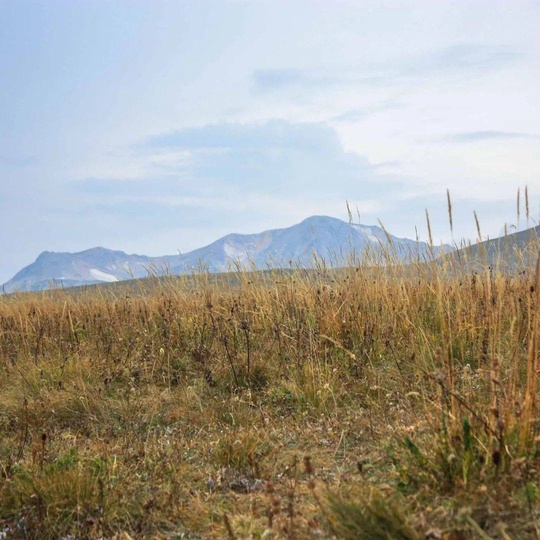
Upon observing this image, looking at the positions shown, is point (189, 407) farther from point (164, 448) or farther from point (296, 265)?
point (296, 265)

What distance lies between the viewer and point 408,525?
1.89m

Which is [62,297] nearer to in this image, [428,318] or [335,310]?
[335,310]

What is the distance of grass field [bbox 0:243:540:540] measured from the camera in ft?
7.21

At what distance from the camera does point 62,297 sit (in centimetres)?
1077

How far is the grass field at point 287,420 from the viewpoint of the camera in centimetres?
220

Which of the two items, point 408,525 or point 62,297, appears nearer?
point 408,525

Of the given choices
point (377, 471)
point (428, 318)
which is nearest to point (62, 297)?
point (428, 318)

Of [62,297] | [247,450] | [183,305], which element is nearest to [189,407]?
[247,450]

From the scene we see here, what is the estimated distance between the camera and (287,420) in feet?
13.0

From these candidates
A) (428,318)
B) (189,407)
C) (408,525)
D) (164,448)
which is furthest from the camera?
(428,318)

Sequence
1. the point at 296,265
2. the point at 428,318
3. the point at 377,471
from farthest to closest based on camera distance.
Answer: the point at 296,265 → the point at 428,318 → the point at 377,471

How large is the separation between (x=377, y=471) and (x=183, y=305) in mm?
5726

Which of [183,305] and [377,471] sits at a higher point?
[183,305]

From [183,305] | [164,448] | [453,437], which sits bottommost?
[164,448]
